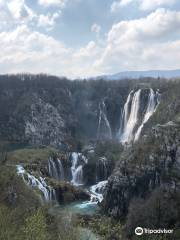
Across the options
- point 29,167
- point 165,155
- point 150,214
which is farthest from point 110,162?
point 150,214

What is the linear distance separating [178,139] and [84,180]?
42.5 meters

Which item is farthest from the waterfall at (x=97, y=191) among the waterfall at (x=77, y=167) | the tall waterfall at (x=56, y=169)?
the tall waterfall at (x=56, y=169)

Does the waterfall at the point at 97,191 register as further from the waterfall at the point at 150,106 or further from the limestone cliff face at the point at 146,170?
the waterfall at the point at 150,106

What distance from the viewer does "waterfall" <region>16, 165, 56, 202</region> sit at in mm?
104812

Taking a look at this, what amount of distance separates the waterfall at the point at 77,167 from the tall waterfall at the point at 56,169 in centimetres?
352

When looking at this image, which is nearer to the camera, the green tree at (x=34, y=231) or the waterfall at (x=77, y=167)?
the green tree at (x=34, y=231)

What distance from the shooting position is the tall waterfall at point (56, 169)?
12907 centimetres

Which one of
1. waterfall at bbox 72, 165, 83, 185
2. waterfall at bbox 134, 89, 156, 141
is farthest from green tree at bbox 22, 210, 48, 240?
waterfall at bbox 134, 89, 156, 141

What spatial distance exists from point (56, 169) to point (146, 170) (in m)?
43.0

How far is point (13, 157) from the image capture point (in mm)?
130625

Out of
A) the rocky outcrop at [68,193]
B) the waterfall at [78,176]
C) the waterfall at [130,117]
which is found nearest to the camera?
the rocky outcrop at [68,193]

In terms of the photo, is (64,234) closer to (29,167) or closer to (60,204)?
(60,204)

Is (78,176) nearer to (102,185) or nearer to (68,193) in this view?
(102,185)

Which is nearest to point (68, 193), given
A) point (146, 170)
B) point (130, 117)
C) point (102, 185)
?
point (102, 185)
